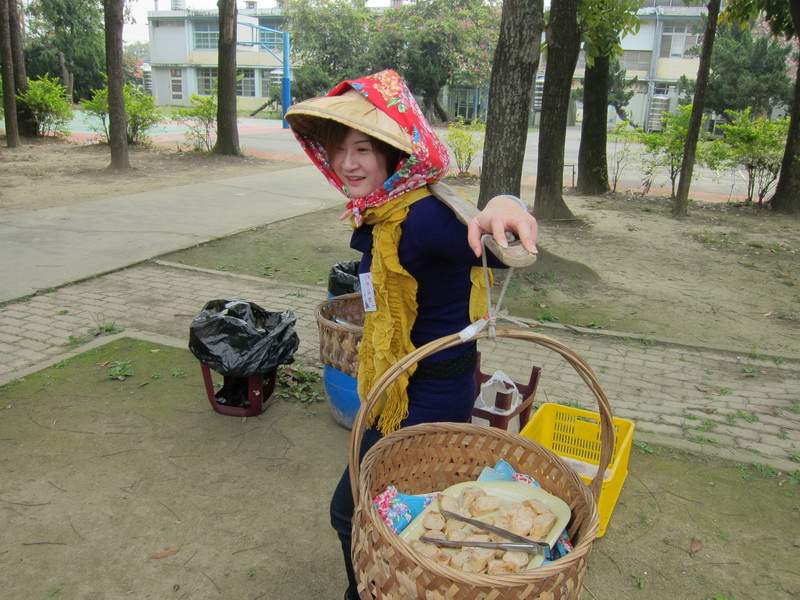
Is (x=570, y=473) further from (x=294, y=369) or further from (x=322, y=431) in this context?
(x=294, y=369)

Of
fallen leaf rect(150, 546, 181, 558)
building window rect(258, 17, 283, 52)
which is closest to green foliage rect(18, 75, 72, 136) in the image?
fallen leaf rect(150, 546, 181, 558)

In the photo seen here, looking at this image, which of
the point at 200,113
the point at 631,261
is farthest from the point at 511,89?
the point at 200,113

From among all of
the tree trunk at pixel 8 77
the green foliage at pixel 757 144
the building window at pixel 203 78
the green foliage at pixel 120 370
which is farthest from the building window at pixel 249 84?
the green foliage at pixel 120 370

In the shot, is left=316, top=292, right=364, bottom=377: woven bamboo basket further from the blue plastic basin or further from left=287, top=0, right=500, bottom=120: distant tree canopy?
left=287, top=0, right=500, bottom=120: distant tree canopy

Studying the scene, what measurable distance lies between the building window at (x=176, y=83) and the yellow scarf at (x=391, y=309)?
55.4 m

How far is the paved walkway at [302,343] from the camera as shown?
371 centimetres

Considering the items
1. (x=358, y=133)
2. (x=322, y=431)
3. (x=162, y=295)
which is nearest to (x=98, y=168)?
(x=162, y=295)

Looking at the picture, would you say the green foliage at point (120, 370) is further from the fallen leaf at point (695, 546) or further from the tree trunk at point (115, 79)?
the tree trunk at point (115, 79)

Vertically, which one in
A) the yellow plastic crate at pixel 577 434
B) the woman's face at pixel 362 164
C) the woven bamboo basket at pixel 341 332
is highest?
the woman's face at pixel 362 164

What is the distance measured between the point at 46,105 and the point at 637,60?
3696cm

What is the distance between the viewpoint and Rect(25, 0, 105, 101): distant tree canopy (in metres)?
35.5

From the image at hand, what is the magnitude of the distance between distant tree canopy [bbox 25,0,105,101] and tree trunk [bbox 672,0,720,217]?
113 ft

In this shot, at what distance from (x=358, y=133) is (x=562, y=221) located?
7.59 m

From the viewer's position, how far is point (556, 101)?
8.05 m
